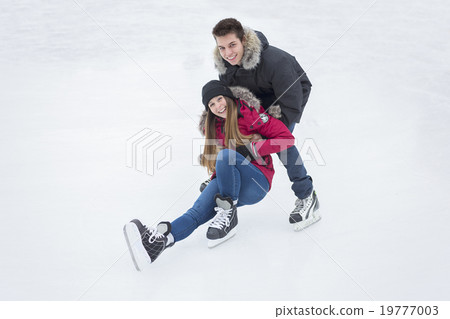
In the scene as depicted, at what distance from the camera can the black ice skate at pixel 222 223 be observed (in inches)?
93.2

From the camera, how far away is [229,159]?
7.80ft

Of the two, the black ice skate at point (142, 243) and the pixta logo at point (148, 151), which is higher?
the black ice skate at point (142, 243)

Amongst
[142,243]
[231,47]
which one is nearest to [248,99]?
[231,47]

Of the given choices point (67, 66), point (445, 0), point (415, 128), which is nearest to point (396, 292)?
point (415, 128)

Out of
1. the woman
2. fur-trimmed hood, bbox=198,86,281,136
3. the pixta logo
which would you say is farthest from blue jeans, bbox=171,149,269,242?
the pixta logo

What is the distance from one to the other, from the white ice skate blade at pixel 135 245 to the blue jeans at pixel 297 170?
814mm

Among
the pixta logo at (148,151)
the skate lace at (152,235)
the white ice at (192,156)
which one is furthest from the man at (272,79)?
the pixta logo at (148,151)

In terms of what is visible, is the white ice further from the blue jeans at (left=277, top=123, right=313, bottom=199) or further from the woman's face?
the woman's face

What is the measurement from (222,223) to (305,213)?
0.44 m

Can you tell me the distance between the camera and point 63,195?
288cm

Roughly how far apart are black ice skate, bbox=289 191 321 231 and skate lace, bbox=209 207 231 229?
1.11 feet

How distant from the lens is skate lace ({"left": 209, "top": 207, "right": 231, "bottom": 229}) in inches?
93.8

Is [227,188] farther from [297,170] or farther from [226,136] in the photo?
[297,170]

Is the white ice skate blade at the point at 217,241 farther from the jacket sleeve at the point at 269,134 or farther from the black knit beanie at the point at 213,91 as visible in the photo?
the black knit beanie at the point at 213,91
